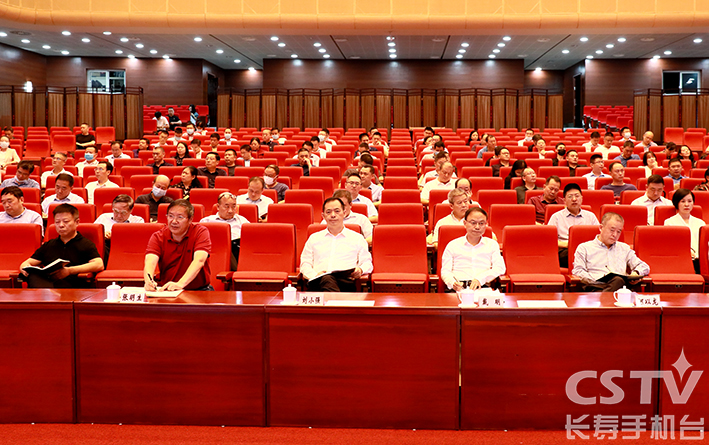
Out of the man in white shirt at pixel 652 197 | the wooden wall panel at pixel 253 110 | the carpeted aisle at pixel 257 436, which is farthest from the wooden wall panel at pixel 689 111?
the carpeted aisle at pixel 257 436

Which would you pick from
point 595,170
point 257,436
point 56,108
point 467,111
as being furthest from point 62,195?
point 467,111

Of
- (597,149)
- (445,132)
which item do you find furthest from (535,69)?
(597,149)

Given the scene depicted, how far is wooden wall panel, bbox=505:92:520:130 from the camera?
16797 millimetres

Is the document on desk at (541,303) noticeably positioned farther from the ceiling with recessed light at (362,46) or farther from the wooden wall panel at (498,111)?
the wooden wall panel at (498,111)

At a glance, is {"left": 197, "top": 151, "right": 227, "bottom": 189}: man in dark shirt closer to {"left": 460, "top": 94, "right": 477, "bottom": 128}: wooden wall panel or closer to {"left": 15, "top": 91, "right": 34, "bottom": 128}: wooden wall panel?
{"left": 15, "top": 91, "right": 34, "bottom": 128}: wooden wall panel

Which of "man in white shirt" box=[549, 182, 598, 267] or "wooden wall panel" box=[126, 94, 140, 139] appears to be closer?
"man in white shirt" box=[549, 182, 598, 267]

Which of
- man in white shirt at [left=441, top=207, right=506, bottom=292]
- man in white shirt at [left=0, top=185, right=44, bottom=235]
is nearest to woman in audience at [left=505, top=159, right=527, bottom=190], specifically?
man in white shirt at [left=441, top=207, right=506, bottom=292]

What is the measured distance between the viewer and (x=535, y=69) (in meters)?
23.8

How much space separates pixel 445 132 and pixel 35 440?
13127 millimetres

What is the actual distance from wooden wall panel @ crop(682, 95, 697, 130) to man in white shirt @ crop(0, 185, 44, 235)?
1462cm

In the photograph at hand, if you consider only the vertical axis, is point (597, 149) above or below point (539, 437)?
above

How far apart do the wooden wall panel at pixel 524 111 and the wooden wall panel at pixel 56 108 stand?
1154 cm

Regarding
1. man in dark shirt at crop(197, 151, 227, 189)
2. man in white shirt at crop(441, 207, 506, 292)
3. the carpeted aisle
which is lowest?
the carpeted aisle

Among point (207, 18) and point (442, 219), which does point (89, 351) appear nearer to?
point (442, 219)
